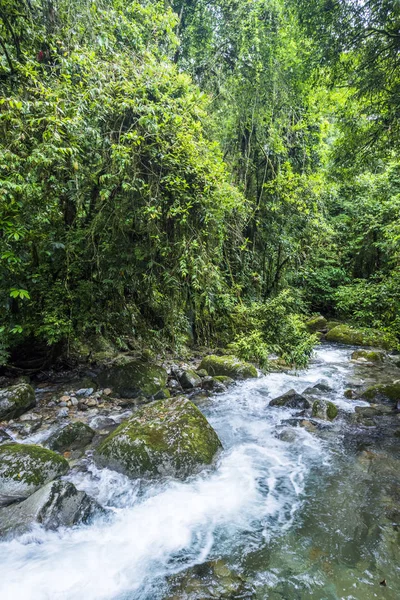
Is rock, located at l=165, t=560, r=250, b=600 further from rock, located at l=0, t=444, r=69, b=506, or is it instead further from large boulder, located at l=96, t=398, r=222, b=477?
rock, located at l=0, t=444, r=69, b=506

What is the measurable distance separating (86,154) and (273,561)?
→ 467cm

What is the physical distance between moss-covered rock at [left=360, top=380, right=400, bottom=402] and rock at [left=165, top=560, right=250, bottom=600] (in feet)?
14.2

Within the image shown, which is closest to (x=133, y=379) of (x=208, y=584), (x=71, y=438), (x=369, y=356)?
(x=71, y=438)

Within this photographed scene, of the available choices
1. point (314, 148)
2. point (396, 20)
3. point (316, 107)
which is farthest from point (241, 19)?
point (396, 20)

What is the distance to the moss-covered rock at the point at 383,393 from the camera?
18.2 ft

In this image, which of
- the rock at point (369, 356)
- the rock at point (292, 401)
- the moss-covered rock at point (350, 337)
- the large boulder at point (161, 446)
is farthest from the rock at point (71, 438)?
the moss-covered rock at point (350, 337)

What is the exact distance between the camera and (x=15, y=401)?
4.45m

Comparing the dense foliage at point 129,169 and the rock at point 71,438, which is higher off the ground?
the dense foliage at point 129,169

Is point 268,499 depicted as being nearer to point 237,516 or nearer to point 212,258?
point 237,516

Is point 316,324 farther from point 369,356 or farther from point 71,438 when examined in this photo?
point 71,438

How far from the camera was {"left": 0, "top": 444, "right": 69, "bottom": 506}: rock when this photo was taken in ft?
9.42

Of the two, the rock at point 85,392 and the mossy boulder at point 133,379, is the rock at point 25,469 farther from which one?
the mossy boulder at point 133,379

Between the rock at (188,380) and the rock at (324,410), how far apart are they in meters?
2.12

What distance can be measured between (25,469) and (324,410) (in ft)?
13.0
